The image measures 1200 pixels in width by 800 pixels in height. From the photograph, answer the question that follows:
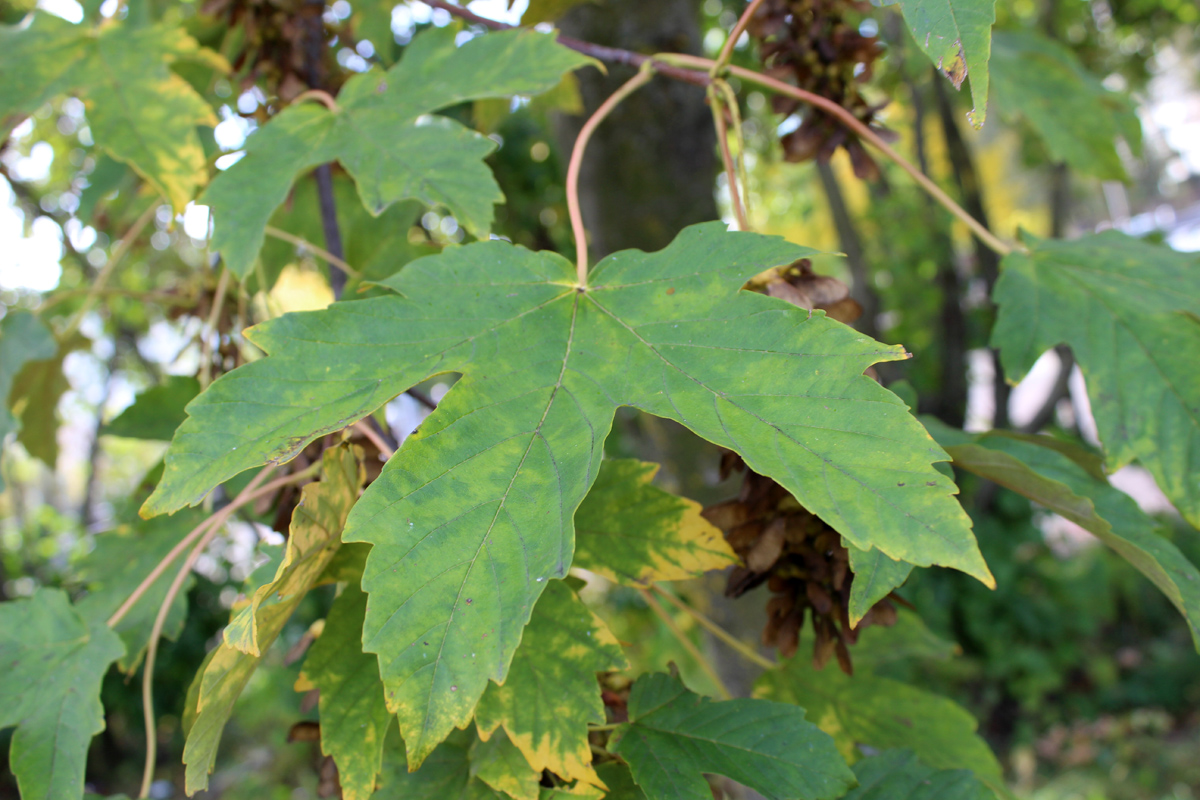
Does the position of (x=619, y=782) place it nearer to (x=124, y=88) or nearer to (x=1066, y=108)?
(x=124, y=88)

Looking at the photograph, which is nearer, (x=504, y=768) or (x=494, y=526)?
(x=494, y=526)

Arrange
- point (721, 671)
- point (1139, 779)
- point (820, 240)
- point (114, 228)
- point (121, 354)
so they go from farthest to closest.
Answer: point (820, 240), point (121, 354), point (1139, 779), point (114, 228), point (721, 671)

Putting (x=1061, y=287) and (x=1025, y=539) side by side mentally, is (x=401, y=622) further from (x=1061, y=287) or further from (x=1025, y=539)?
(x=1025, y=539)

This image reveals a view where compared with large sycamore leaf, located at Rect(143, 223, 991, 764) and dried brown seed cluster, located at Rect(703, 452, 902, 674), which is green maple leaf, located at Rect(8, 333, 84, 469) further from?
dried brown seed cluster, located at Rect(703, 452, 902, 674)

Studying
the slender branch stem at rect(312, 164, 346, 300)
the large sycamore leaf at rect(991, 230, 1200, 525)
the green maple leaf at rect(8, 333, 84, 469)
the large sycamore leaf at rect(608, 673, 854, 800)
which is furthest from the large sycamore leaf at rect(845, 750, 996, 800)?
the green maple leaf at rect(8, 333, 84, 469)

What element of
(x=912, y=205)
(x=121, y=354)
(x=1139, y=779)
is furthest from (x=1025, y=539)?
(x=121, y=354)

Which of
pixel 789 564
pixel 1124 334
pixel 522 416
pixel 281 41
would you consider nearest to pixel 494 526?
pixel 522 416

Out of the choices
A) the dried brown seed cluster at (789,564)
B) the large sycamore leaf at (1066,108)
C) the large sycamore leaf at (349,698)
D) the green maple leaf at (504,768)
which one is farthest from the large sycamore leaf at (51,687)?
the large sycamore leaf at (1066,108)

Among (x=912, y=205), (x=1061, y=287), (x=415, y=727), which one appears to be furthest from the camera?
A: (x=912, y=205)
